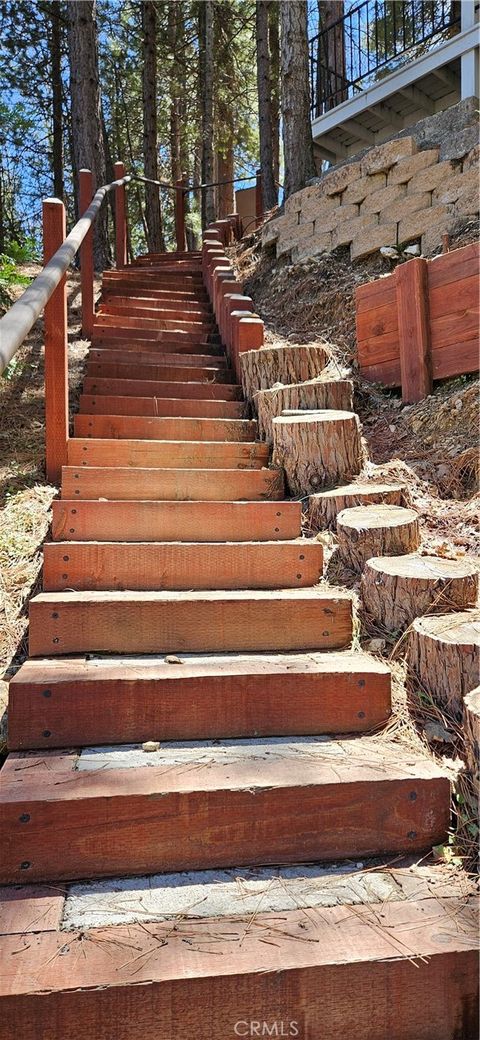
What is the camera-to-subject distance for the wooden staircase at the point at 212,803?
4.43 ft

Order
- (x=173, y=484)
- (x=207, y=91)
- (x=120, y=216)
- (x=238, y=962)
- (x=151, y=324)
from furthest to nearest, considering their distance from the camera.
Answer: (x=207, y=91) < (x=120, y=216) < (x=151, y=324) < (x=173, y=484) < (x=238, y=962)

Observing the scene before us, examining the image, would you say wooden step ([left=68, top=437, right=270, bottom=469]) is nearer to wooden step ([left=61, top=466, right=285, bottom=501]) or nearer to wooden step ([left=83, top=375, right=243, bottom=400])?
wooden step ([left=61, top=466, right=285, bottom=501])

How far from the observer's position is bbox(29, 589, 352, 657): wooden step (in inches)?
87.2

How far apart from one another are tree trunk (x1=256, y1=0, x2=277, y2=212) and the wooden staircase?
1003cm

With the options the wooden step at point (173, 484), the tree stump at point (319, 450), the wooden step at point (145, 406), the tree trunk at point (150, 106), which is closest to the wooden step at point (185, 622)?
the wooden step at point (173, 484)

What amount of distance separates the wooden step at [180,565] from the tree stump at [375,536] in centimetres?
12

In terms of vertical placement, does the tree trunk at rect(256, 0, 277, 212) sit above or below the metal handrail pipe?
above

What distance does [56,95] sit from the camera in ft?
43.2

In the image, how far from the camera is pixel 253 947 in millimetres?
1386

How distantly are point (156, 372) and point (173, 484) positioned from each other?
174cm

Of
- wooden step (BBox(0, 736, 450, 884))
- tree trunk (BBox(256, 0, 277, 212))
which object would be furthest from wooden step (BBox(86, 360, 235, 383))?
tree trunk (BBox(256, 0, 277, 212))

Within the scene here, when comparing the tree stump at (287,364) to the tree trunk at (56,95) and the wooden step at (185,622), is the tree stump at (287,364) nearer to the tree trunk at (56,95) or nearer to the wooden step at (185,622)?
the wooden step at (185,622)

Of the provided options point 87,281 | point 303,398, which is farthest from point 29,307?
point 87,281

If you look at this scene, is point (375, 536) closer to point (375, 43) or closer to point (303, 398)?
point (303, 398)
